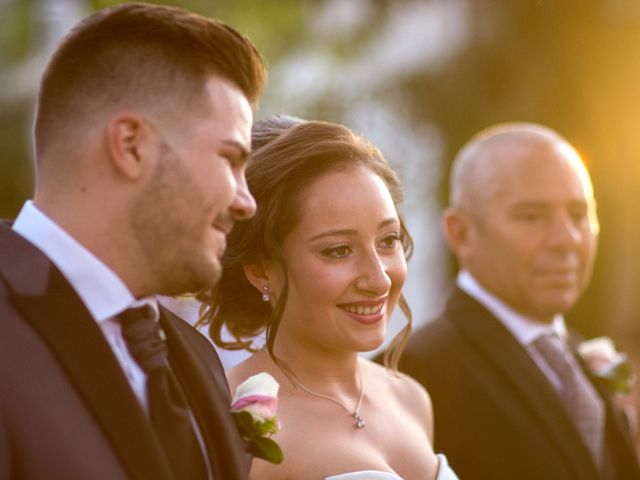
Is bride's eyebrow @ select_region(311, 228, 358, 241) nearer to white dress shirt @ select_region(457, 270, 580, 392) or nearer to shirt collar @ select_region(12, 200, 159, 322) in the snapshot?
shirt collar @ select_region(12, 200, 159, 322)

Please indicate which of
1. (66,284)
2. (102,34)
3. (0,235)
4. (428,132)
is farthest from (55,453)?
(428,132)

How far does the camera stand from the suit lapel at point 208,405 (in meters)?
2.69

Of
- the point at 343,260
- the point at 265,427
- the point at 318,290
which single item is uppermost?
the point at 343,260

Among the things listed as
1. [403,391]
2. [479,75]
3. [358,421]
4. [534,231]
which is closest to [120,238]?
[358,421]

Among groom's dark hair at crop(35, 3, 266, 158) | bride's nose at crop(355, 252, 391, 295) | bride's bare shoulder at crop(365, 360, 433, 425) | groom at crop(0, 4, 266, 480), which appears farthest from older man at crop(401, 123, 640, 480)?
groom's dark hair at crop(35, 3, 266, 158)

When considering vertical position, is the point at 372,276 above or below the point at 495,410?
above

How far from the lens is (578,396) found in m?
5.06

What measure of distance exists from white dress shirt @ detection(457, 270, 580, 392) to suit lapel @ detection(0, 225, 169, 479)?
10.0 feet

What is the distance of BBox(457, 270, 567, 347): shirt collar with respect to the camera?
5.22m

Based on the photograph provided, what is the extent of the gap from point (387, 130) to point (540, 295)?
22.9 feet

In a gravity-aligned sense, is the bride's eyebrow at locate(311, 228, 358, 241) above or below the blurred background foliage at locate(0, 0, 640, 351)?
below

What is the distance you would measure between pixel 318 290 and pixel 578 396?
2154mm

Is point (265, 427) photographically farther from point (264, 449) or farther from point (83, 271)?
point (83, 271)

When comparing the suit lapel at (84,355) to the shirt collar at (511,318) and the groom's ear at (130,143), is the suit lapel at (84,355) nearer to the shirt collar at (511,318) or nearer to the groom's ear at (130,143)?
the groom's ear at (130,143)
